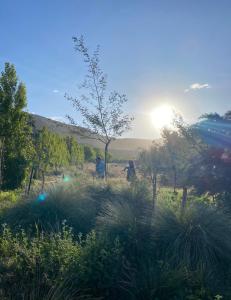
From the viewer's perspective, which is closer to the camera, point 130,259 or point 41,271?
point 41,271

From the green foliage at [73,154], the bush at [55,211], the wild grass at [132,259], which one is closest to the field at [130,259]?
the wild grass at [132,259]

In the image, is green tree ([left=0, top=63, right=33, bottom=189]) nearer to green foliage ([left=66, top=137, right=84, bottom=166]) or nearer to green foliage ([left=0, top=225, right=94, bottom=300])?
green foliage ([left=0, top=225, right=94, bottom=300])

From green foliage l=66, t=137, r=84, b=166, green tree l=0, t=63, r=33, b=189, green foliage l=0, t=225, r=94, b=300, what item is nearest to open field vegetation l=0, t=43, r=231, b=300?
green foliage l=0, t=225, r=94, b=300

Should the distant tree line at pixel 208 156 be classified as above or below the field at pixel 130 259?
above

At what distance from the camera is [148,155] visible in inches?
773

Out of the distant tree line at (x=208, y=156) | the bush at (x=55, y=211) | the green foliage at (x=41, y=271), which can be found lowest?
the green foliage at (x=41, y=271)

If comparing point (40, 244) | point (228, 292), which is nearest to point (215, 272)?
point (228, 292)

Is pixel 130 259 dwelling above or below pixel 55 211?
below

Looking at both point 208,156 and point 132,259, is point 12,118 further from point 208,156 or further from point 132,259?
point 132,259

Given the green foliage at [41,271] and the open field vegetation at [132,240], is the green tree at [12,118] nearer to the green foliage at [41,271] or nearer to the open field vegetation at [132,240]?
the open field vegetation at [132,240]

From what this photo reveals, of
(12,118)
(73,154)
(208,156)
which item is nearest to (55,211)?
(208,156)

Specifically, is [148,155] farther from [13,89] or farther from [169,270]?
[169,270]

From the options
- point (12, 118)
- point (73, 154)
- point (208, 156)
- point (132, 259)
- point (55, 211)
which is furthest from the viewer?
point (73, 154)

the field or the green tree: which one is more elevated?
the green tree
